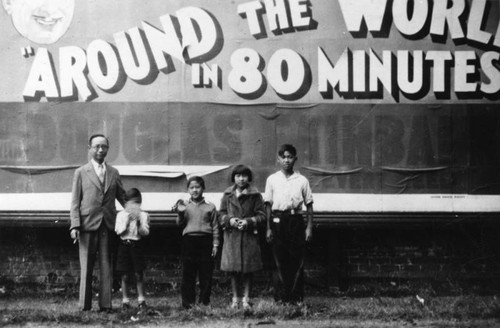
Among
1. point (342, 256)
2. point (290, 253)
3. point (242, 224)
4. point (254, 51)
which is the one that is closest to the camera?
point (242, 224)

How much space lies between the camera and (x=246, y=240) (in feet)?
28.3

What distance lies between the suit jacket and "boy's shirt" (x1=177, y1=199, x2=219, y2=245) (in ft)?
2.58

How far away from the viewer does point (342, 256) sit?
32.4 feet

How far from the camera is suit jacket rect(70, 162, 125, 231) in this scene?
26.8 feet

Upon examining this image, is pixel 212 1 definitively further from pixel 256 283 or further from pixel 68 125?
pixel 256 283

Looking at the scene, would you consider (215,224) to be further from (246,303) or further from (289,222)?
(246,303)

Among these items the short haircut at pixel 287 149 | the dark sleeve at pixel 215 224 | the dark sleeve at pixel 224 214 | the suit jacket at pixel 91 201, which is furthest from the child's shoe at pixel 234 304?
the short haircut at pixel 287 149

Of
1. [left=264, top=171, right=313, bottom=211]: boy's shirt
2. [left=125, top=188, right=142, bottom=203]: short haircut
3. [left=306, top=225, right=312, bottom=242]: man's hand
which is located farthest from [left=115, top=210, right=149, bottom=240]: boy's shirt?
[left=306, top=225, right=312, bottom=242]: man's hand

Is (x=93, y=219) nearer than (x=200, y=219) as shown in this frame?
Yes

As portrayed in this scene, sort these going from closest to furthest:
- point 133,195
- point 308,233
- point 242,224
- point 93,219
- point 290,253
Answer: point 93,219 < point 242,224 < point 308,233 < point 290,253 < point 133,195

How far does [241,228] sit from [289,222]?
0.52 meters

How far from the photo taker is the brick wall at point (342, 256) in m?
9.82

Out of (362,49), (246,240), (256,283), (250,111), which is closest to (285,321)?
(246,240)

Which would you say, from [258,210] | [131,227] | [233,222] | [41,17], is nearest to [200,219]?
[233,222]
